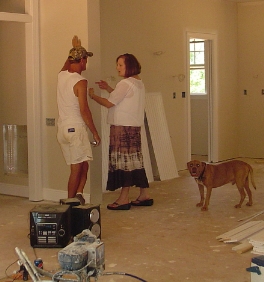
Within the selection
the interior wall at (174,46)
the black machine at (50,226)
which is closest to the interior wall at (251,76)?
the interior wall at (174,46)

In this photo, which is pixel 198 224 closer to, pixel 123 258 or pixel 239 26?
pixel 123 258

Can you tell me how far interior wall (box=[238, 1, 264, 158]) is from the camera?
9211mm

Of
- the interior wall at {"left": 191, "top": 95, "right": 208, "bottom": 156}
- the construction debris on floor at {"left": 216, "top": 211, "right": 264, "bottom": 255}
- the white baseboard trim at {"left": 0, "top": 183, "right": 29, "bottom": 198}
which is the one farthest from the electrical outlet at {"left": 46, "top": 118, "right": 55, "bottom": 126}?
the interior wall at {"left": 191, "top": 95, "right": 208, "bottom": 156}

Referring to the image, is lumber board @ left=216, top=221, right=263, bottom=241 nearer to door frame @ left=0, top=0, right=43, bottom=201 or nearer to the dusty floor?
the dusty floor

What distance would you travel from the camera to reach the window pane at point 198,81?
9742 mm

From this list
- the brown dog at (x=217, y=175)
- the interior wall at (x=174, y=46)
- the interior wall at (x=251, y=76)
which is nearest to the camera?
the brown dog at (x=217, y=175)

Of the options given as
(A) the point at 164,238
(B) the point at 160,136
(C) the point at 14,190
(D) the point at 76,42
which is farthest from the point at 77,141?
(B) the point at 160,136

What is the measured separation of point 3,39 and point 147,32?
6.49 feet

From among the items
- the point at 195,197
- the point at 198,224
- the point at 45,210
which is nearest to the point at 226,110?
the point at 195,197

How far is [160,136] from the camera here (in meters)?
7.56

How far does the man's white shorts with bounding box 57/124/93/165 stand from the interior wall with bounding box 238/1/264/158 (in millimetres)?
4781

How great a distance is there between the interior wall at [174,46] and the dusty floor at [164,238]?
1.73 meters

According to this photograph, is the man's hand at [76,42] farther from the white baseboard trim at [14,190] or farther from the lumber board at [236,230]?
the lumber board at [236,230]

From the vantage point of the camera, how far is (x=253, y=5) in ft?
30.2
